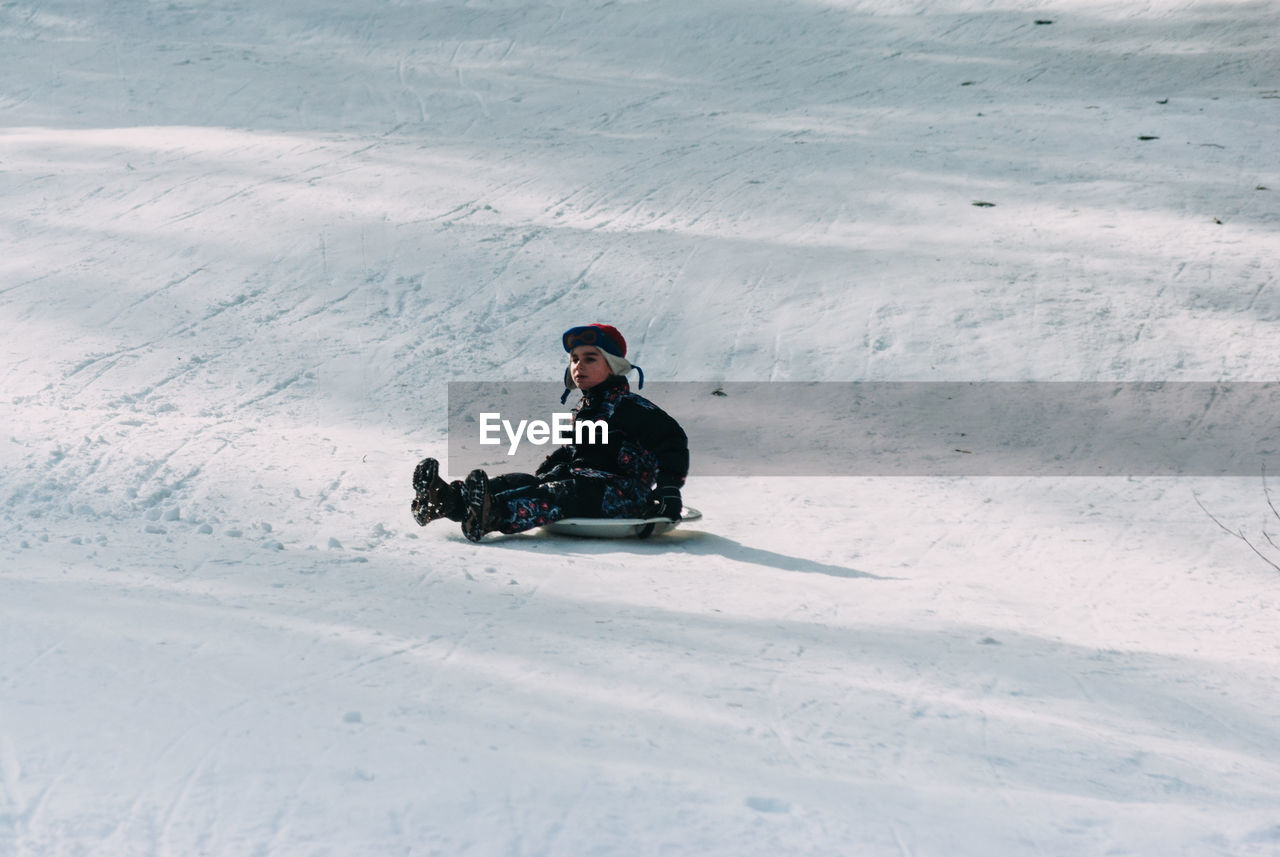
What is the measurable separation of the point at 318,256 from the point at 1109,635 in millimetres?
6988

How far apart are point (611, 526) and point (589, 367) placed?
731mm

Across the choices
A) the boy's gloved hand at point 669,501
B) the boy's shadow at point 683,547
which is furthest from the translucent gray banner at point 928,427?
the boy's gloved hand at point 669,501

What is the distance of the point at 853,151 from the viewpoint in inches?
453

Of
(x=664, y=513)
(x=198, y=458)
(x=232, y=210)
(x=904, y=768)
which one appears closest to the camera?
(x=904, y=768)

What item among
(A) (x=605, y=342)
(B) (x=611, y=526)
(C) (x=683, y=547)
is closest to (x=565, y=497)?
(B) (x=611, y=526)

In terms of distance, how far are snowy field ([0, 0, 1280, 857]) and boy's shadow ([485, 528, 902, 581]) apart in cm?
3

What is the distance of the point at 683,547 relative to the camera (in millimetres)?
5520

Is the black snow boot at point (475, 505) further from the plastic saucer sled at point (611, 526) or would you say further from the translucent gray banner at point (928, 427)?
the translucent gray banner at point (928, 427)

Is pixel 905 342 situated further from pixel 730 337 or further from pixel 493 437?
pixel 493 437

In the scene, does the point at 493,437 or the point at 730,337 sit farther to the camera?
the point at 730,337

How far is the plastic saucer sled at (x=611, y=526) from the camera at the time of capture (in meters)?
5.46

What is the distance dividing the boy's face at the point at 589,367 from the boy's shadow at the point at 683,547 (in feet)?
2.36

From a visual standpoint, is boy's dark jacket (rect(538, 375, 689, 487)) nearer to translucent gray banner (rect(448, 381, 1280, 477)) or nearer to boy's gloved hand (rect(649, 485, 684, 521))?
boy's gloved hand (rect(649, 485, 684, 521))

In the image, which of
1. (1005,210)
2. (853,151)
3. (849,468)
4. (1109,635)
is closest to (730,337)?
(849,468)
